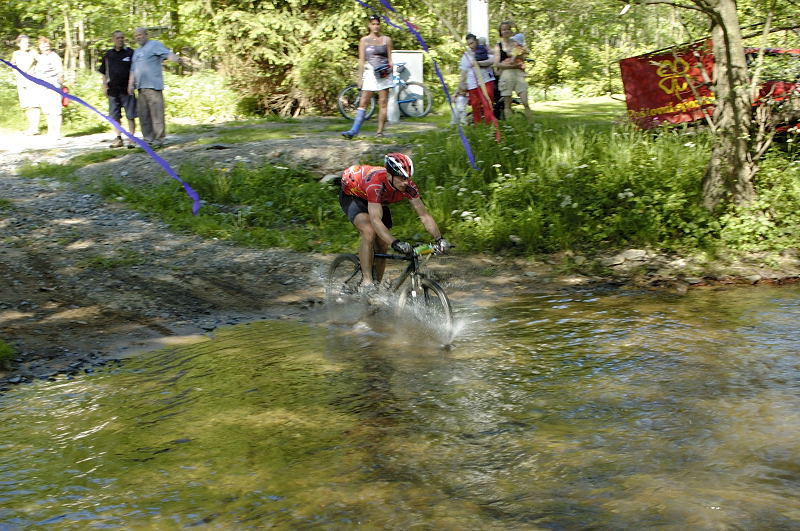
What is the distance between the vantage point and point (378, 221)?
26.9 feet

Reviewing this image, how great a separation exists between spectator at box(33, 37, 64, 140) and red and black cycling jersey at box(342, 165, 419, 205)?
10.4 m

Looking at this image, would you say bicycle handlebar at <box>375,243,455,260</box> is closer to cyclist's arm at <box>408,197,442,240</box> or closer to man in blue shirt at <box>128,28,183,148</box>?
cyclist's arm at <box>408,197,442,240</box>

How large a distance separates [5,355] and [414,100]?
12.8m

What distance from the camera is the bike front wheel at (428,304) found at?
7.79 m

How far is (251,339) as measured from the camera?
8.45m

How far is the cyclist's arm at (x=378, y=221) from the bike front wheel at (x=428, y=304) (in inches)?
Result: 21.3

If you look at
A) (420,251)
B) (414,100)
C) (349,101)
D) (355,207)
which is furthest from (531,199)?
(349,101)

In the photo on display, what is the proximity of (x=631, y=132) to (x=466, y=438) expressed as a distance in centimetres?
789

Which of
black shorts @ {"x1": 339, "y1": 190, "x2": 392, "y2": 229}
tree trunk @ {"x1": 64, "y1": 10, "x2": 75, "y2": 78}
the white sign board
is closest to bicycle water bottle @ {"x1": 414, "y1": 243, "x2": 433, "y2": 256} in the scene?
black shorts @ {"x1": 339, "y1": 190, "x2": 392, "y2": 229}

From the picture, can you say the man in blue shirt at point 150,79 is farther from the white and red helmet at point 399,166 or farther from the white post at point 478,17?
the white and red helmet at point 399,166

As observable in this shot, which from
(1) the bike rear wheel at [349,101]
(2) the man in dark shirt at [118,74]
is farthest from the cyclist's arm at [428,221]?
(1) the bike rear wheel at [349,101]

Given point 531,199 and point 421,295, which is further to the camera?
point 531,199

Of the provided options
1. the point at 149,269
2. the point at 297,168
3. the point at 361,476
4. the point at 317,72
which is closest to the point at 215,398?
the point at 361,476

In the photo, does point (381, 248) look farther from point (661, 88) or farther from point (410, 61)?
point (410, 61)
